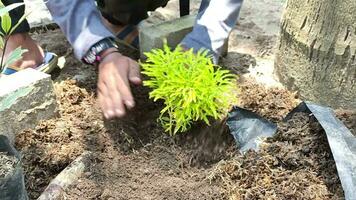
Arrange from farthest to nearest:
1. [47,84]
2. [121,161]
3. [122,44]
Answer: [122,44], [47,84], [121,161]

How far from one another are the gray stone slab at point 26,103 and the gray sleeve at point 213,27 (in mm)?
545

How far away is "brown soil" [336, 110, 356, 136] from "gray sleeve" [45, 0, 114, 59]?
2.83 ft

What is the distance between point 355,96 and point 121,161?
874mm

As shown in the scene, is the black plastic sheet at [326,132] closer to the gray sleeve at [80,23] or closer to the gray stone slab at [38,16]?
the gray sleeve at [80,23]

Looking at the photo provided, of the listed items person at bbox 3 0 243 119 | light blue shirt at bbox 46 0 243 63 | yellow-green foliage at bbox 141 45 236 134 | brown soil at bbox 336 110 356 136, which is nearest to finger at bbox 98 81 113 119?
person at bbox 3 0 243 119

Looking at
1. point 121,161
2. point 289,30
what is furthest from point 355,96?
point 121,161

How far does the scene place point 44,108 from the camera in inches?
71.7

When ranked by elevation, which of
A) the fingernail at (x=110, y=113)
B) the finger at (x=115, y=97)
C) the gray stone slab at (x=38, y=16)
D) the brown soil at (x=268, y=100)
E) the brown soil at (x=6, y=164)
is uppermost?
the brown soil at (x=6, y=164)

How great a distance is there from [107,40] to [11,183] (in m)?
0.73

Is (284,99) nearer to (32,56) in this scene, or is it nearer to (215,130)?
(215,130)

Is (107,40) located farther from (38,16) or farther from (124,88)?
(38,16)

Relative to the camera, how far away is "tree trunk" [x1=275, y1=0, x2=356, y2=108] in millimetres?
1780

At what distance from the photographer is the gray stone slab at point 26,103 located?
170 centimetres

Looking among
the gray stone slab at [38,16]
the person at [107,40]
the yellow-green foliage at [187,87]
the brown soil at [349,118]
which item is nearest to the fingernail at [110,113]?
the person at [107,40]
